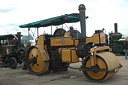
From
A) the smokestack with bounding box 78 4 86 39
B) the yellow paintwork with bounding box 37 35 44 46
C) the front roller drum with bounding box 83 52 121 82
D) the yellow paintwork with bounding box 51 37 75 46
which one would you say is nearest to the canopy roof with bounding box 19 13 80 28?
the yellow paintwork with bounding box 37 35 44 46

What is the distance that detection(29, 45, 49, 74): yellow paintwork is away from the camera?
684 cm

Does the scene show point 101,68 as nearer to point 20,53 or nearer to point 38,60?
point 38,60

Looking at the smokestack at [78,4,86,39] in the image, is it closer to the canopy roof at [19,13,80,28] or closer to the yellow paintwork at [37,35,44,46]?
the canopy roof at [19,13,80,28]

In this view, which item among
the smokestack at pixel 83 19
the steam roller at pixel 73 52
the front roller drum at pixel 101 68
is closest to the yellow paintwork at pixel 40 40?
the steam roller at pixel 73 52

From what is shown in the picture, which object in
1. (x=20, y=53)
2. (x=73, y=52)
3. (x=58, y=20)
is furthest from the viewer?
(x=20, y=53)

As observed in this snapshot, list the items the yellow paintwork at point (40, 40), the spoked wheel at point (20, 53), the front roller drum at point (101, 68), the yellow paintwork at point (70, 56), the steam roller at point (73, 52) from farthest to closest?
the spoked wheel at point (20, 53) < the yellow paintwork at point (40, 40) < the yellow paintwork at point (70, 56) < the steam roller at point (73, 52) < the front roller drum at point (101, 68)

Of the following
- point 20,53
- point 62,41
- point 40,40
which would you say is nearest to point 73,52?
point 62,41

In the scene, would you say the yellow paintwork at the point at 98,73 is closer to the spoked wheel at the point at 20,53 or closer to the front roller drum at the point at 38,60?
the front roller drum at the point at 38,60

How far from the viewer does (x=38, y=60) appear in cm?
709

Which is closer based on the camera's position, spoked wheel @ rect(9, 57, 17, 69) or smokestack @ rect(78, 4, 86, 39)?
Answer: smokestack @ rect(78, 4, 86, 39)

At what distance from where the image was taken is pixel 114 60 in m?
5.82

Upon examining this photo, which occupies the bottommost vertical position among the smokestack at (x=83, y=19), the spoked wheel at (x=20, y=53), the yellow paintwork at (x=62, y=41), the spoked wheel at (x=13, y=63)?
the spoked wheel at (x=13, y=63)

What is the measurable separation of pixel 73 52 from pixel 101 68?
1263 millimetres

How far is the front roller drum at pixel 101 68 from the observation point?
5.27 m
